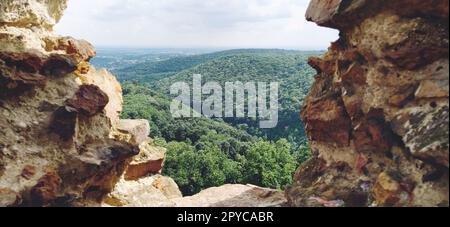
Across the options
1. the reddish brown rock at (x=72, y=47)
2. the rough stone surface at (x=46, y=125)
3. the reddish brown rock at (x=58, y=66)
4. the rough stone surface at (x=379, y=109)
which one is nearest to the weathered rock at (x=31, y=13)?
the rough stone surface at (x=46, y=125)

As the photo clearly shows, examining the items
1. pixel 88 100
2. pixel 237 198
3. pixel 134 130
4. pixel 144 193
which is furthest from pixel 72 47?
pixel 237 198

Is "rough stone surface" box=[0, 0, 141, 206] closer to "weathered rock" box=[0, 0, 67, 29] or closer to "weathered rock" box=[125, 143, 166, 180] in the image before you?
"weathered rock" box=[0, 0, 67, 29]

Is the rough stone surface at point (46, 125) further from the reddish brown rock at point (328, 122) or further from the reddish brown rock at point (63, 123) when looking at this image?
the reddish brown rock at point (328, 122)

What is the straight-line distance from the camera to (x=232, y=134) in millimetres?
95062

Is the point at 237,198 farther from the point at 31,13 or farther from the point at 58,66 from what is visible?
the point at 31,13

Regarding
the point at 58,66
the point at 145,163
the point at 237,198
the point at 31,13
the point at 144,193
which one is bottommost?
the point at 237,198

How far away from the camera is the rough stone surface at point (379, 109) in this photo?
9.09 meters

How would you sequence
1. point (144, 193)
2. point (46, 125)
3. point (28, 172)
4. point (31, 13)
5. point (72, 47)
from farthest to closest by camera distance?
point (144, 193) → point (72, 47) → point (31, 13) → point (46, 125) → point (28, 172)

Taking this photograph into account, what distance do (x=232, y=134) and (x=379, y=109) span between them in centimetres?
8462

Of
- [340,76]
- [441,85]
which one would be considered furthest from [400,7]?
[340,76]

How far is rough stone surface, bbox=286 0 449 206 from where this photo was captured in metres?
9.09

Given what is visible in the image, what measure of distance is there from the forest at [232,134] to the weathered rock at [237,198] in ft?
47.9

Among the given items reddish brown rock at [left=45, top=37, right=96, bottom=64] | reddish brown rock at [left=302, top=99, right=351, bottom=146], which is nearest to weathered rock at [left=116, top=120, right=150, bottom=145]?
reddish brown rock at [left=45, top=37, right=96, bottom=64]

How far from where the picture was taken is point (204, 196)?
17.7 meters
